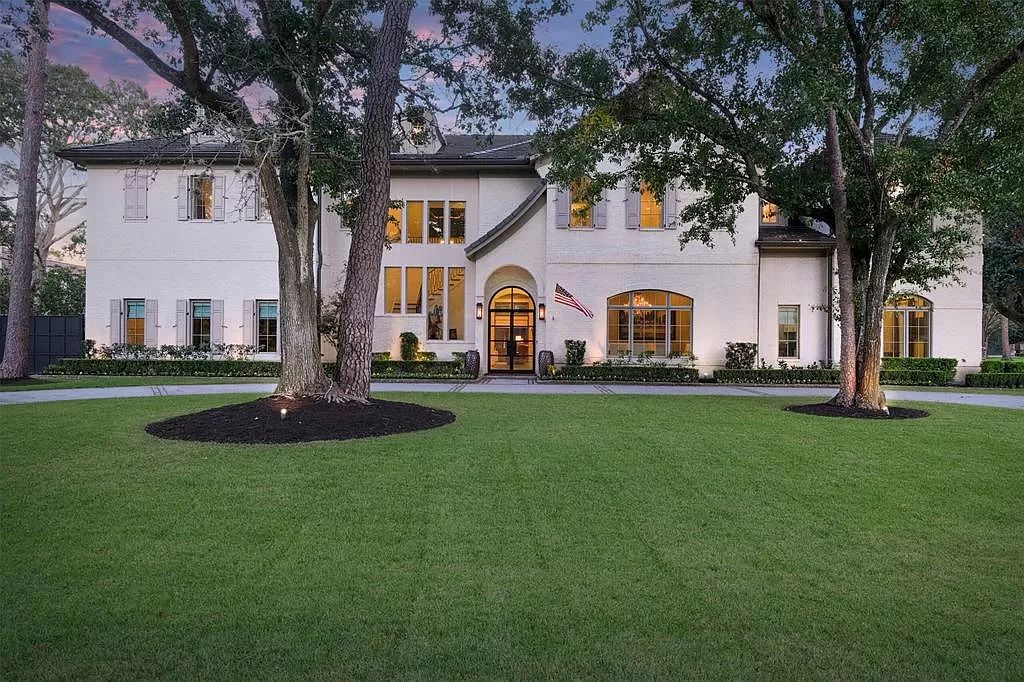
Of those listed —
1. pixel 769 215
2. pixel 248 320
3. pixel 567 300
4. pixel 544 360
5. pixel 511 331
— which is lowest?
pixel 544 360

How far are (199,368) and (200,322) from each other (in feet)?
7.31

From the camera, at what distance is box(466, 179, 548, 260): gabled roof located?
19.4 meters

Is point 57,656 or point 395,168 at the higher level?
point 395,168

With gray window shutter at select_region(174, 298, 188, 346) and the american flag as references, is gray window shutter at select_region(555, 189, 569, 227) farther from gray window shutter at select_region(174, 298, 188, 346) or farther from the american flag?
gray window shutter at select_region(174, 298, 188, 346)

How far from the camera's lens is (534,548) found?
4.16m

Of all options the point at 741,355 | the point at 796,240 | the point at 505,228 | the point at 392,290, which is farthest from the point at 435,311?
the point at 796,240

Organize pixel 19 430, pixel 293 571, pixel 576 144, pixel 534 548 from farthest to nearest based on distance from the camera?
pixel 576 144
pixel 19 430
pixel 534 548
pixel 293 571

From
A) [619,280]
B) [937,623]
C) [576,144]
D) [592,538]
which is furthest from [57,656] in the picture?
[619,280]

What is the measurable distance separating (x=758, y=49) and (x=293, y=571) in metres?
12.6

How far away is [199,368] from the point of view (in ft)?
64.7

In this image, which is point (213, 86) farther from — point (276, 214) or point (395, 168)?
point (395, 168)

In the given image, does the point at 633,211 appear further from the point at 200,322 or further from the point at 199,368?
the point at 200,322

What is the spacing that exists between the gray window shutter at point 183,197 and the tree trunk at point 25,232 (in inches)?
171

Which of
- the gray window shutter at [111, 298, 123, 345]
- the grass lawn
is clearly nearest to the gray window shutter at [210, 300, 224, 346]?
the gray window shutter at [111, 298, 123, 345]
